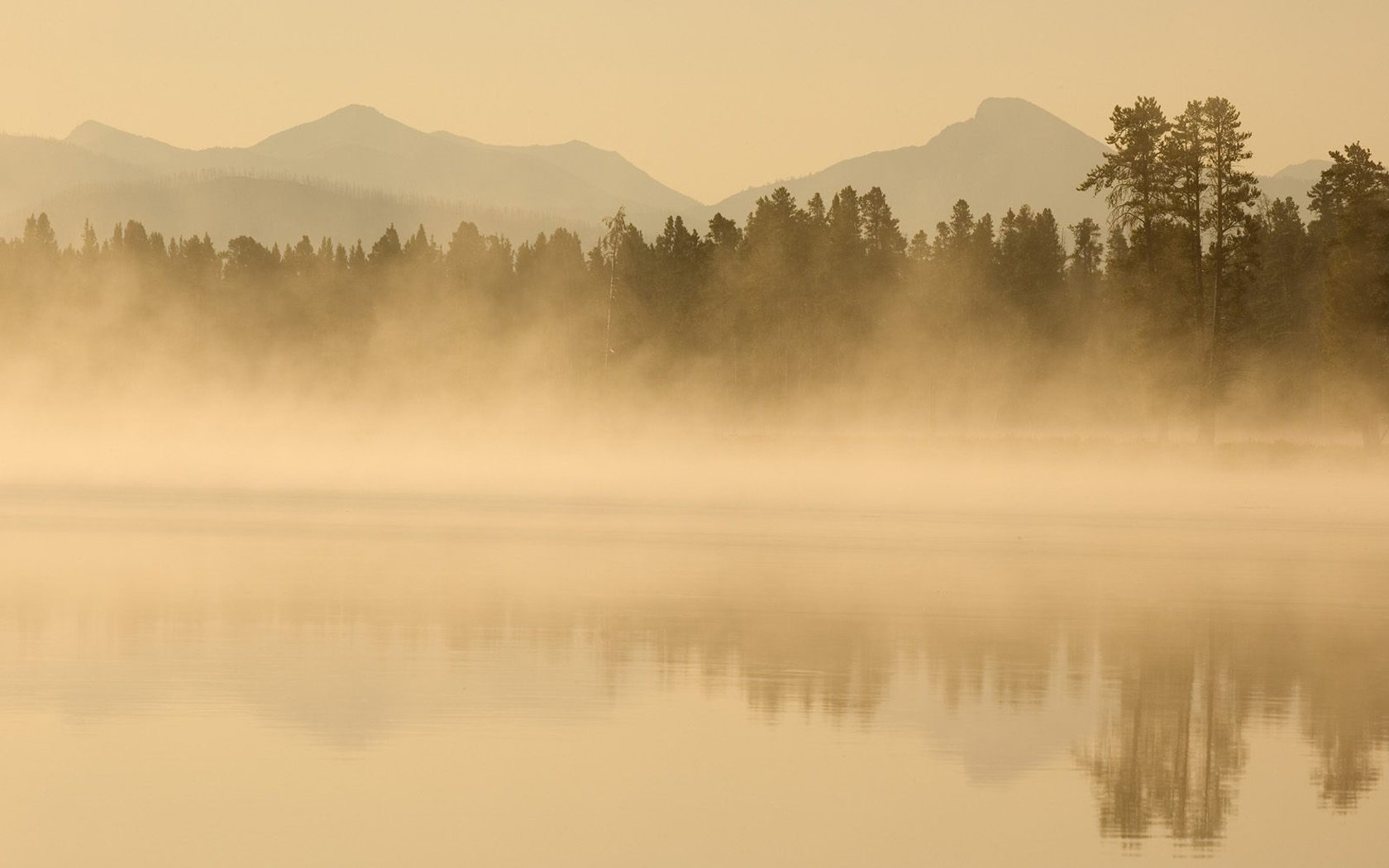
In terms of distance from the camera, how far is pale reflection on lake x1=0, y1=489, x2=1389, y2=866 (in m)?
11.0

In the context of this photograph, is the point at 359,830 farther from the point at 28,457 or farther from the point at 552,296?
the point at 552,296

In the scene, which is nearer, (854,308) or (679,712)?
(679,712)

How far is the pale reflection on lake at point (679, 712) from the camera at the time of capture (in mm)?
10992

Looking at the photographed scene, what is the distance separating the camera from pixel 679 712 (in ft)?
49.1

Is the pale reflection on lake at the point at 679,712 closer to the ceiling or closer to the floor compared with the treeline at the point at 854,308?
closer to the floor

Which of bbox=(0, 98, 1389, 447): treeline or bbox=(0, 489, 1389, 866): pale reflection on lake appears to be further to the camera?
bbox=(0, 98, 1389, 447): treeline

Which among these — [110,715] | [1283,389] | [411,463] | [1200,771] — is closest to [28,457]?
[411,463]

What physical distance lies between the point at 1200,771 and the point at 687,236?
10541 cm

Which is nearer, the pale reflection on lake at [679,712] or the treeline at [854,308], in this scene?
the pale reflection on lake at [679,712]

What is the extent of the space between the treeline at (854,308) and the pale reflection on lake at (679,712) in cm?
4867

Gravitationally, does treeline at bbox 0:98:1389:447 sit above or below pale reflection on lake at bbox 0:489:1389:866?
above

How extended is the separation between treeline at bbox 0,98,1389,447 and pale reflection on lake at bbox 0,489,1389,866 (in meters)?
48.7

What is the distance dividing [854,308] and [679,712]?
9766 cm

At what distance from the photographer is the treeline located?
75.3 m
